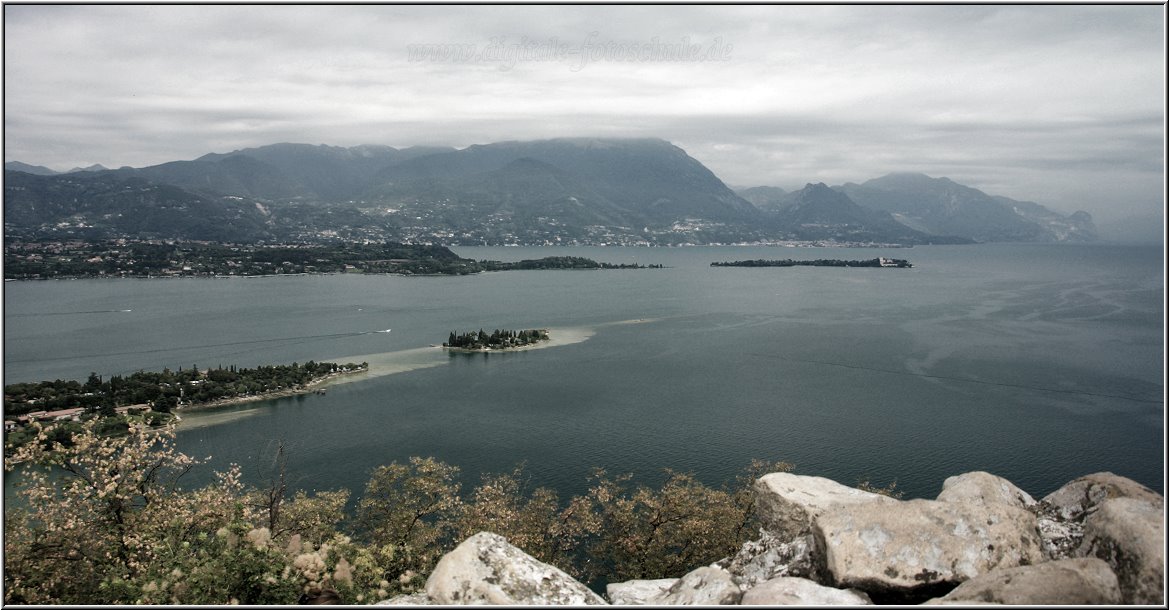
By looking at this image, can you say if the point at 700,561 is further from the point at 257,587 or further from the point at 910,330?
the point at 910,330

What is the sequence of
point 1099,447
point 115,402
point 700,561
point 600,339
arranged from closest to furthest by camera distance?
1. point 700,561
2. point 1099,447
3. point 115,402
4. point 600,339

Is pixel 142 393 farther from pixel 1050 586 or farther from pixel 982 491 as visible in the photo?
pixel 1050 586

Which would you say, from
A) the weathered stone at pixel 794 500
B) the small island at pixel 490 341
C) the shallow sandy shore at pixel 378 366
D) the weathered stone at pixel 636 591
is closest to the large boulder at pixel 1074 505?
the weathered stone at pixel 794 500

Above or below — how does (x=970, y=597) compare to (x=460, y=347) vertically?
above

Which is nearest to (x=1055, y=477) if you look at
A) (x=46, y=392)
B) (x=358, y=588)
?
(x=358, y=588)

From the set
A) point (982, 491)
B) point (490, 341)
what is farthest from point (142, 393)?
point (982, 491)

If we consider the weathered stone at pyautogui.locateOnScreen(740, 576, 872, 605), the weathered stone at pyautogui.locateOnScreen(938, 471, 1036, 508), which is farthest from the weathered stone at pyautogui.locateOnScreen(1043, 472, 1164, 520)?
the weathered stone at pyautogui.locateOnScreen(740, 576, 872, 605)

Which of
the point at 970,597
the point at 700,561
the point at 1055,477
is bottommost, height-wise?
the point at 1055,477
